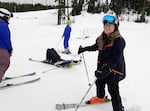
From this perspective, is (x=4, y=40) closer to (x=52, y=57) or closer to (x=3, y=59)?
(x=3, y=59)

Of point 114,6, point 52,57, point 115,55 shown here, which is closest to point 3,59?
point 115,55

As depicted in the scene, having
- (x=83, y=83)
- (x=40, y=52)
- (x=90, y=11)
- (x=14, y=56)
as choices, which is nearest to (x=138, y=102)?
(x=83, y=83)

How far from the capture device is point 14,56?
1018 centimetres

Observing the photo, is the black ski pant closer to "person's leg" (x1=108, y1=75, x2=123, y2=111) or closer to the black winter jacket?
"person's leg" (x1=108, y1=75, x2=123, y2=111)

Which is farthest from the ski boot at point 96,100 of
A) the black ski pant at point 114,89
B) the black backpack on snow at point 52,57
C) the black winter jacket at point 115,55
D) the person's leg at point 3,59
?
the black backpack on snow at point 52,57

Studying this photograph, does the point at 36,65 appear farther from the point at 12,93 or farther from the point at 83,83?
the point at 12,93

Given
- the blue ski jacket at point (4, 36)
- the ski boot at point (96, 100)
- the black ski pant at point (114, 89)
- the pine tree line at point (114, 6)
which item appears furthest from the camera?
the pine tree line at point (114, 6)

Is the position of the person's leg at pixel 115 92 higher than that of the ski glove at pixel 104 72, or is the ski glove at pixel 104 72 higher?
the ski glove at pixel 104 72

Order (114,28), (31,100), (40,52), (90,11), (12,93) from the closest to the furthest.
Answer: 1. (114,28)
2. (31,100)
3. (12,93)
4. (40,52)
5. (90,11)

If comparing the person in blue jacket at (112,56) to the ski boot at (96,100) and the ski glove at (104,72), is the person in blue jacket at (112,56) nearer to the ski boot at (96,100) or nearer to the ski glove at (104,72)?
the ski glove at (104,72)

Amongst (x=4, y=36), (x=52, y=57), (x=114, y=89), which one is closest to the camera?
(x=114, y=89)

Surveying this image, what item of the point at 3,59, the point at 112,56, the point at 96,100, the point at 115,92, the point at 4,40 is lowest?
the point at 96,100

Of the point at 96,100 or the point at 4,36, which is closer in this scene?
the point at 96,100

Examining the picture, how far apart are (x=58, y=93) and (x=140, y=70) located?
359 centimetres
